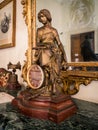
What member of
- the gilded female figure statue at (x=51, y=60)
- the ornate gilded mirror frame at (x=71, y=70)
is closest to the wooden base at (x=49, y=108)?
the gilded female figure statue at (x=51, y=60)

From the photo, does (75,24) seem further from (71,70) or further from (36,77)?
(36,77)

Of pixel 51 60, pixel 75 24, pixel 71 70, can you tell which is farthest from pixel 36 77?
pixel 75 24

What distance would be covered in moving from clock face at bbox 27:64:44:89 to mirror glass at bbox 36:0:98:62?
0.31 m

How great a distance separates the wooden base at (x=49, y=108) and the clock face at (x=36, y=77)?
0.07 m

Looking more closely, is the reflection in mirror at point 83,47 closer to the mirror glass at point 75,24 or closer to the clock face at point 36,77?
the mirror glass at point 75,24

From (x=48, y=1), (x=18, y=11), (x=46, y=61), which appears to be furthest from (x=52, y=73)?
(x=18, y=11)

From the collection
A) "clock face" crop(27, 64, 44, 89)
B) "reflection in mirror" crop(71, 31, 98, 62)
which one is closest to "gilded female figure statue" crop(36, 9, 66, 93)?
"clock face" crop(27, 64, 44, 89)

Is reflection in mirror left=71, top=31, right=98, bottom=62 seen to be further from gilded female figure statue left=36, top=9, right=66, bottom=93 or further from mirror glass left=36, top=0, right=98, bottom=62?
gilded female figure statue left=36, top=9, right=66, bottom=93

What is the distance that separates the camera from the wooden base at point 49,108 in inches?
28.2

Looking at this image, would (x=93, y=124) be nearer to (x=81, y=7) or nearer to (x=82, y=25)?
(x=82, y=25)

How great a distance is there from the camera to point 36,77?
831mm

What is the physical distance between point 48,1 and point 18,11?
0.49 meters

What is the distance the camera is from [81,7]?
101cm

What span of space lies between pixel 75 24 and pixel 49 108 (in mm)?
577
